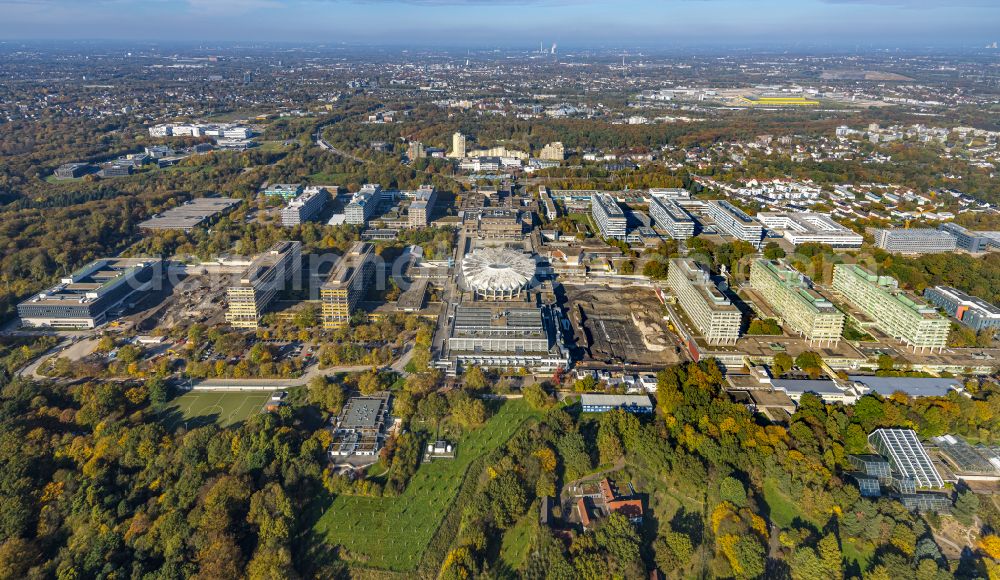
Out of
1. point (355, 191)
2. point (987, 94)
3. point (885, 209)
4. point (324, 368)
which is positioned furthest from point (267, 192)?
point (987, 94)

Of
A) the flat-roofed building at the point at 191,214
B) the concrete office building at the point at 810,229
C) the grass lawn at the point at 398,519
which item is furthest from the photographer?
the flat-roofed building at the point at 191,214

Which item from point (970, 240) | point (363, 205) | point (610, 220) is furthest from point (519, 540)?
point (970, 240)

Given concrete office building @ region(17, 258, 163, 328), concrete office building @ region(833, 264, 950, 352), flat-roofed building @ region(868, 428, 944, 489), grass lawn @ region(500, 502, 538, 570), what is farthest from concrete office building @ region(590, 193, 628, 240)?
concrete office building @ region(17, 258, 163, 328)

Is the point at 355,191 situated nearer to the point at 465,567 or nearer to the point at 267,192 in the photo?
the point at 267,192

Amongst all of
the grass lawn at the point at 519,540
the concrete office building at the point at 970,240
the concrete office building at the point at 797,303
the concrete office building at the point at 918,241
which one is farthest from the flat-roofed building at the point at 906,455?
the concrete office building at the point at 970,240

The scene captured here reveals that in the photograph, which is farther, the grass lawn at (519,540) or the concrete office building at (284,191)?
the concrete office building at (284,191)

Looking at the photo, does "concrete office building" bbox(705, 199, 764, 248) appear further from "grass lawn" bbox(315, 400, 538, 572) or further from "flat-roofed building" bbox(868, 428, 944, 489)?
"grass lawn" bbox(315, 400, 538, 572)

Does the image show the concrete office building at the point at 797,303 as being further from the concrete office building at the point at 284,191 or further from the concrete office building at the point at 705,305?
the concrete office building at the point at 284,191
